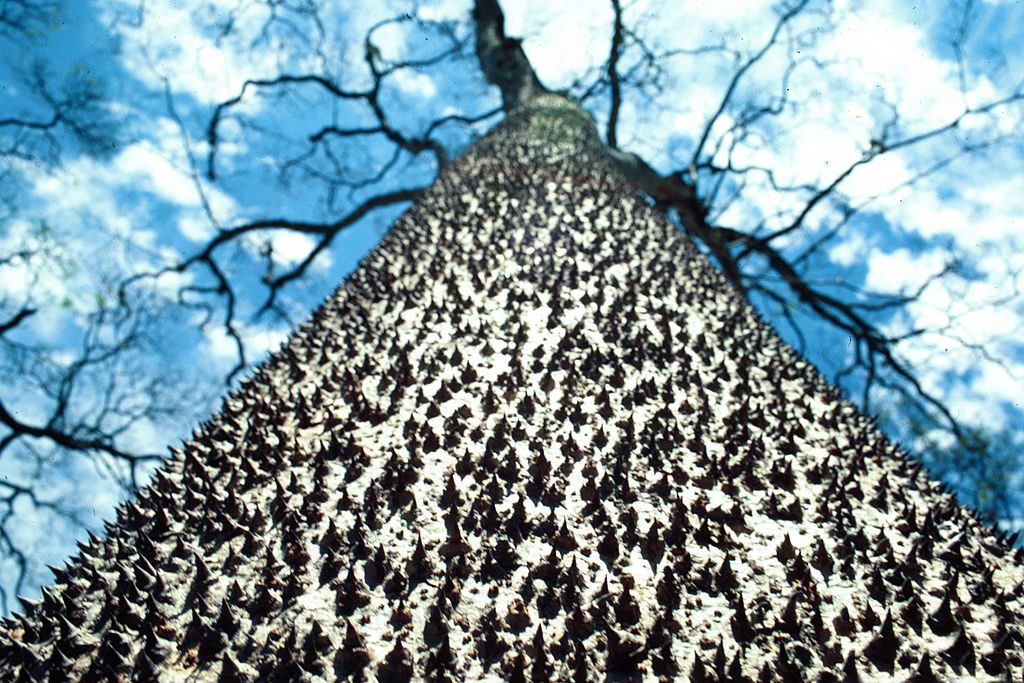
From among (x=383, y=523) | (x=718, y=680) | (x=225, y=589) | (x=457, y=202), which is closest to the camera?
(x=718, y=680)

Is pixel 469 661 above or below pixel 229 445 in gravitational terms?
below

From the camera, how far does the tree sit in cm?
114

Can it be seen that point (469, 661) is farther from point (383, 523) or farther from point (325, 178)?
point (325, 178)

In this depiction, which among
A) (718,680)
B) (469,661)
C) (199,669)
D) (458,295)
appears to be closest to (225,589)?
(199,669)

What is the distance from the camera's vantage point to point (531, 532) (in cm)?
136

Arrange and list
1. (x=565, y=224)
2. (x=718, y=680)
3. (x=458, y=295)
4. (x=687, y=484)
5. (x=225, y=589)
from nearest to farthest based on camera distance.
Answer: (x=718, y=680), (x=225, y=589), (x=687, y=484), (x=458, y=295), (x=565, y=224)

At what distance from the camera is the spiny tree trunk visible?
114cm

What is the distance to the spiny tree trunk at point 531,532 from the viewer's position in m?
1.14

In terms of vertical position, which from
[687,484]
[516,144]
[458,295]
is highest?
[516,144]

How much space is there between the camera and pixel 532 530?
1.37m

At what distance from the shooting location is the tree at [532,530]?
114 cm

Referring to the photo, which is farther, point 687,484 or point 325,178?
point 325,178

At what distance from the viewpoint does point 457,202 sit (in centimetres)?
377

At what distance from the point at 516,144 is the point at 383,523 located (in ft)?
13.3
